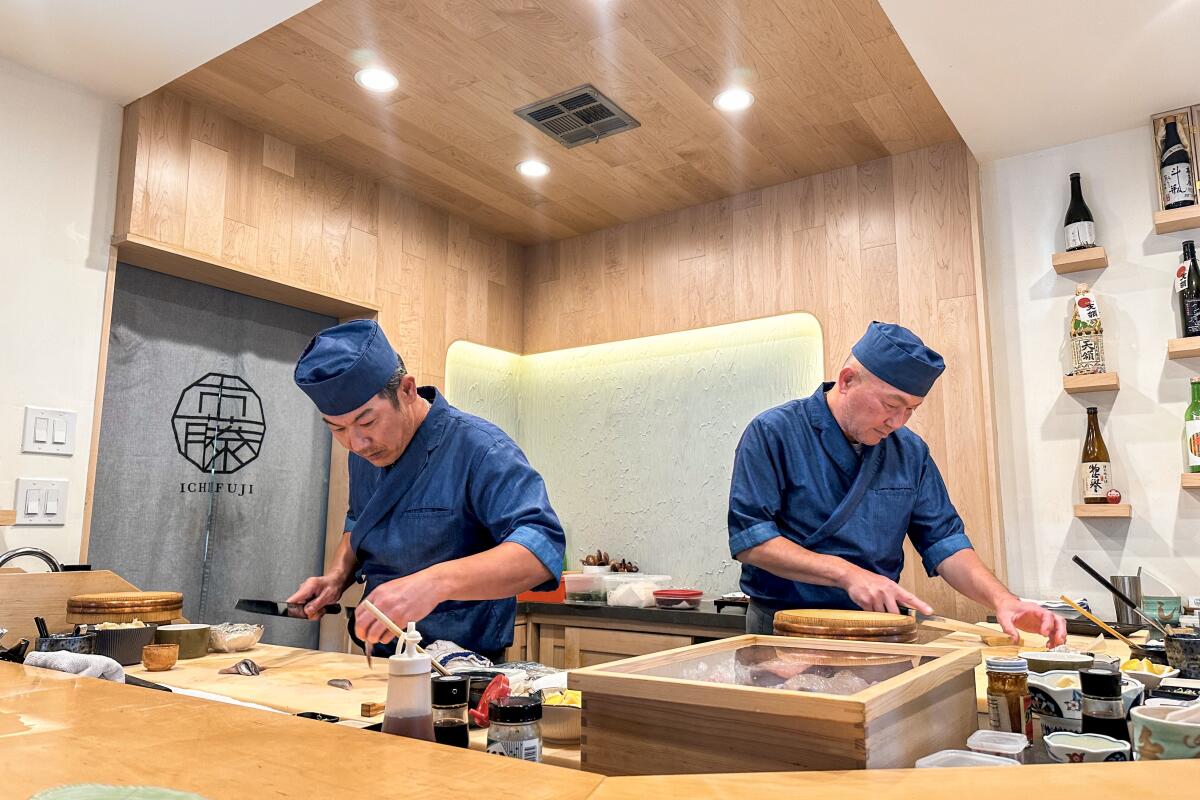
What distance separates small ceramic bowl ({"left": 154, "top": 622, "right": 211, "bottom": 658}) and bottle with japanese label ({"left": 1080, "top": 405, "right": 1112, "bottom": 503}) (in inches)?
109

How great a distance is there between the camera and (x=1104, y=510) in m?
2.84

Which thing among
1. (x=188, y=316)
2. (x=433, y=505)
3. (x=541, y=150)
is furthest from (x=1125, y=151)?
(x=188, y=316)

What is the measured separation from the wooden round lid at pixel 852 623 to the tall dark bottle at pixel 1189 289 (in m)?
1.98

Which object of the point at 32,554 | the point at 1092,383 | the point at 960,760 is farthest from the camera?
the point at 1092,383

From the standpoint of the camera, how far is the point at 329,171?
361cm

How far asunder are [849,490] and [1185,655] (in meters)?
0.92

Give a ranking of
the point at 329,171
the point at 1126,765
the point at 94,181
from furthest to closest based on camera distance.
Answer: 1. the point at 329,171
2. the point at 94,181
3. the point at 1126,765

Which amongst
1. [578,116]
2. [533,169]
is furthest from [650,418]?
[578,116]

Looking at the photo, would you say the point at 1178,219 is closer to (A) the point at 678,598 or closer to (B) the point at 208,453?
(A) the point at 678,598

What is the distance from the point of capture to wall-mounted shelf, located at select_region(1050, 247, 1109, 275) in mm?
2928

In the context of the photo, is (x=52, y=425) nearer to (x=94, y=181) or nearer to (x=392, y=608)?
(x=94, y=181)

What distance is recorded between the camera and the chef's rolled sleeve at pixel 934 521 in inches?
90.8

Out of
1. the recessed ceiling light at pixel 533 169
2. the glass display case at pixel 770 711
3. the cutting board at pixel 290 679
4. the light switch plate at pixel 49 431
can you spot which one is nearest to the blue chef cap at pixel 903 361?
the glass display case at pixel 770 711

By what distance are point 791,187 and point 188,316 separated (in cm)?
262
